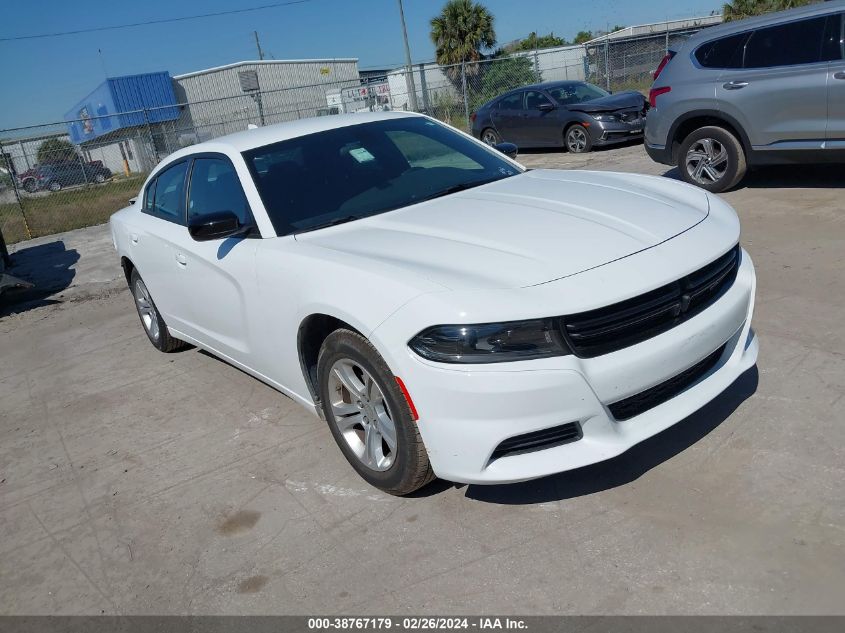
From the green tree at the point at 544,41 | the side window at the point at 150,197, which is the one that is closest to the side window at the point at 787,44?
the side window at the point at 150,197

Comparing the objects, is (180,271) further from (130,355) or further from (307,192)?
(130,355)

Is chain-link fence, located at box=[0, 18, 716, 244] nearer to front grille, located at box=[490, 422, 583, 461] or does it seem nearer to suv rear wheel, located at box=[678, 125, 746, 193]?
suv rear wheel, located at box=[678, 125, 746, 193]

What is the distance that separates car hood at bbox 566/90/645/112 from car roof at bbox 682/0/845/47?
16.5 ft

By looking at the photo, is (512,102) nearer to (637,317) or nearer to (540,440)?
(637,317)

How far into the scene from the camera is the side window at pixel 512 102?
1478cm

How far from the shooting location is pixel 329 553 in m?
2.97

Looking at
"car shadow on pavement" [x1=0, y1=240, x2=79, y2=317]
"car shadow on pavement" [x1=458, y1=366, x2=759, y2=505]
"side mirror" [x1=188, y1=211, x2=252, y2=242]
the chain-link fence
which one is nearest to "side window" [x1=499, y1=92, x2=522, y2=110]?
the chain-link fence

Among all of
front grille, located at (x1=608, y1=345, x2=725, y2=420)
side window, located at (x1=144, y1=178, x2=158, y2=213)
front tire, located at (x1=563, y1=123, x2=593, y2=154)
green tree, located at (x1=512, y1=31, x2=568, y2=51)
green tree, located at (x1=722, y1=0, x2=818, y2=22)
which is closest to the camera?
front grille, located at (x1=608, y1=345, x2=725, y2=420)

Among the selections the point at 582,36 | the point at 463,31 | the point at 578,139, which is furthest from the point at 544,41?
the point at 578,139

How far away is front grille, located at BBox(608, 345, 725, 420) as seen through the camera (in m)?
2.79

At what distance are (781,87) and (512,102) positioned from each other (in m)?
8.19

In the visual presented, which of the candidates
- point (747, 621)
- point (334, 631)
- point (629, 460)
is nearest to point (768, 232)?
point (629, 460)

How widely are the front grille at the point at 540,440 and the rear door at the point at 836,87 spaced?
5.76 metres

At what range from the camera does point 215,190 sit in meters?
4.28
